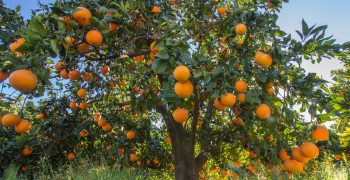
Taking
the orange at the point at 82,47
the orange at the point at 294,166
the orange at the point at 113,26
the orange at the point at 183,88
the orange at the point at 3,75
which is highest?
the orange at the point at 113,26

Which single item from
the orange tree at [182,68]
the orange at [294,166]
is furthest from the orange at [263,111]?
the orange at [294,166]

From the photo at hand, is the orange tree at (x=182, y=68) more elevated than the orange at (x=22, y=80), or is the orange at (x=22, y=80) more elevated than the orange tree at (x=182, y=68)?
the orange tree at (x=182, y=68)

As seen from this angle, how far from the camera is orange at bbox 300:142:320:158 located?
2.61 m

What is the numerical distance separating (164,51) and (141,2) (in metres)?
1.49

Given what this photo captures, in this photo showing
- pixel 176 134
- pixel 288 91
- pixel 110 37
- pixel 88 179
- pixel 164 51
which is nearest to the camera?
pixel 164 51

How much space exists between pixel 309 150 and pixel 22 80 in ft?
7.55

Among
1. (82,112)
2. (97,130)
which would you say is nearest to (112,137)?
(97,130)

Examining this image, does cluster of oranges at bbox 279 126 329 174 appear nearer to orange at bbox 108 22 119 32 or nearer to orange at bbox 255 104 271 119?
orange at bbox 255 104 271 119

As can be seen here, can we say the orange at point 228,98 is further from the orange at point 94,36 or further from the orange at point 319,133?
the orange at point 94,36

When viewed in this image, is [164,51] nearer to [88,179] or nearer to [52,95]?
[88,179]

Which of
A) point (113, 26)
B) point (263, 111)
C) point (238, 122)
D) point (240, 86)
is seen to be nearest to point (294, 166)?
point (263, 111)

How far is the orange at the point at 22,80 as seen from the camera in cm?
221

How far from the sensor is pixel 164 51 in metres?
2.39

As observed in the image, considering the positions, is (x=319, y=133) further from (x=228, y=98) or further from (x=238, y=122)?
(x=238, y=122)
